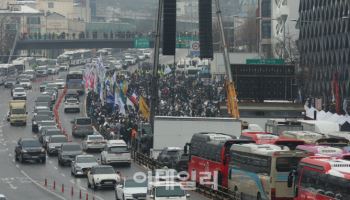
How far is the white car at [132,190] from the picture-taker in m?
43.4

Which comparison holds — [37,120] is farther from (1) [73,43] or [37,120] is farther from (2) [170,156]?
(1) [73,43]

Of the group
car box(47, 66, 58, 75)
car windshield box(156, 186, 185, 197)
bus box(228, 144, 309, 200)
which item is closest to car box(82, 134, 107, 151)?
bus box(228, 144, 309, 200)

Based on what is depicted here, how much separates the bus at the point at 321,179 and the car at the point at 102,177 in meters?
14.1

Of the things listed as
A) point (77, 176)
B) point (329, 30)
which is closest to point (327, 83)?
point (329, 30)

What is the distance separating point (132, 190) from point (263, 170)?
625 cm

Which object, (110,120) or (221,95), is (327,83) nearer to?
(221,95)

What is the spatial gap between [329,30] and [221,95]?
809 inches

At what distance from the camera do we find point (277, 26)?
5876 inches

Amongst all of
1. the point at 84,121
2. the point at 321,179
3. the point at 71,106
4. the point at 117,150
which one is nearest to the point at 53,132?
the point at 84,121

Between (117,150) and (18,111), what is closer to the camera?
(117,150)

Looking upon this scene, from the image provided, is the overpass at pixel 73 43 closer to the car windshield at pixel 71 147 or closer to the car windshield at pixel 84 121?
the car windshield at pixel 84 121

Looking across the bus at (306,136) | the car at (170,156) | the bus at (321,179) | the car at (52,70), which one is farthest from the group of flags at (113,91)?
the car at (52,70)

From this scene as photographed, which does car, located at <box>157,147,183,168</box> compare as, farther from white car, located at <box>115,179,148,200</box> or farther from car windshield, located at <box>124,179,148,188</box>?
car windshield, located at <box>124,179,148,188</box>

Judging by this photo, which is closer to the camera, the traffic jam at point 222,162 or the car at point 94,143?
the traffic jam at point 222,162
